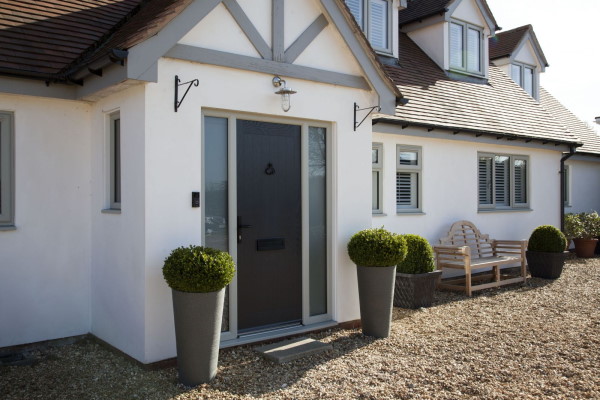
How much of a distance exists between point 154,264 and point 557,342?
5.07 metres

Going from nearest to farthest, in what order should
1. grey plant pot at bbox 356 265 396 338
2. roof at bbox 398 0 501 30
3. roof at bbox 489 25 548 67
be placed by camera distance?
grey plant pot at bbox 356 265 396 338, roof at bbox 398 0 501 30, roof at bbox 489 25 548 67

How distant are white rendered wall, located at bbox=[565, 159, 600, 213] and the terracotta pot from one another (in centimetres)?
199

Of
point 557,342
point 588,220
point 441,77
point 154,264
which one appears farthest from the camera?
point 588,220

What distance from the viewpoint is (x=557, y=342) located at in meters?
6.94

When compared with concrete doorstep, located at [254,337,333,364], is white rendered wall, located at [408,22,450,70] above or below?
above

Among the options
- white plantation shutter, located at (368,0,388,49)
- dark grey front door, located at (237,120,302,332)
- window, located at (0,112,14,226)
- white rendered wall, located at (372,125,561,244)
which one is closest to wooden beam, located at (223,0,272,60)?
dark grey front door, located at (237,120,302,332)

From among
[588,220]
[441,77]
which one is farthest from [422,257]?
[588,220]

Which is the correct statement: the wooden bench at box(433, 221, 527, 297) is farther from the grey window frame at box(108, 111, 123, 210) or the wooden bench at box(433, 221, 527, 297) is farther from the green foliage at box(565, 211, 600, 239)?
the grey window frame at box(108, 111, 123, 210)

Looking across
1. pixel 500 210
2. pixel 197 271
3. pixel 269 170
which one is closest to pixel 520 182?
pixel 500 210

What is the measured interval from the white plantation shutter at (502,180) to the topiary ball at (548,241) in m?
1.54

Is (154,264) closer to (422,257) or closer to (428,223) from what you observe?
(422,257)

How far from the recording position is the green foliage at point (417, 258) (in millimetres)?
9031

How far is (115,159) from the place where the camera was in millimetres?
6688

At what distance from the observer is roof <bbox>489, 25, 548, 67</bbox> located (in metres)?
16.5
